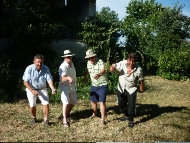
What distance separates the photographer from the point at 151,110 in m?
8.69

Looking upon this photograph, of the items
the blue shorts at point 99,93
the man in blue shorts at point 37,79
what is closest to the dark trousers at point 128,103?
the blue shorts at point 99,93

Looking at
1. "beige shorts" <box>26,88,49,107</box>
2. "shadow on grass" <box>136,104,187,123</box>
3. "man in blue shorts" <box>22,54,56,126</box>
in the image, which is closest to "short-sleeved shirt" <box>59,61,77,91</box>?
"man in blue shorts" <box>22,54,56,126</box>

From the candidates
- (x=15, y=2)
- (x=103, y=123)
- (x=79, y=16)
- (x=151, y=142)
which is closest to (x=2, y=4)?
(x=15, y=2)

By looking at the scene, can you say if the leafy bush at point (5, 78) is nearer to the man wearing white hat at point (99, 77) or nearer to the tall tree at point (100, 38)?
the man wearing white hat at point (99, 77)

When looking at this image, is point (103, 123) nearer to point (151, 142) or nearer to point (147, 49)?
point (151, 142)

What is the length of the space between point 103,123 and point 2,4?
808cm

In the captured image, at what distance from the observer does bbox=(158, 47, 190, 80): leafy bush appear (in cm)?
1627

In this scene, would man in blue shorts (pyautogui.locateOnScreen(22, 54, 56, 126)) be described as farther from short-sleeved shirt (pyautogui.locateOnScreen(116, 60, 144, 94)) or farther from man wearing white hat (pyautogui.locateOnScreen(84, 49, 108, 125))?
short-sleeved shirt (pyautogui.locateOnScreen(116, 60, 144, 94))

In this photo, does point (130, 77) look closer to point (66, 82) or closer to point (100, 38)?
point (66, 82)

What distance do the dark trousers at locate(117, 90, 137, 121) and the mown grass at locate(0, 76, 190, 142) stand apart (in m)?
0.32

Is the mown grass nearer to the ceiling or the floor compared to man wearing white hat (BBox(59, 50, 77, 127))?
nearer to the floor

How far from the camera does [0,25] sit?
39.5ft

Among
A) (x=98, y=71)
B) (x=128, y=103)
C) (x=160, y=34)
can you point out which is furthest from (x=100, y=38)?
(x=128, y=103)

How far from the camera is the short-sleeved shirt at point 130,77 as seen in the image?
695 cm
